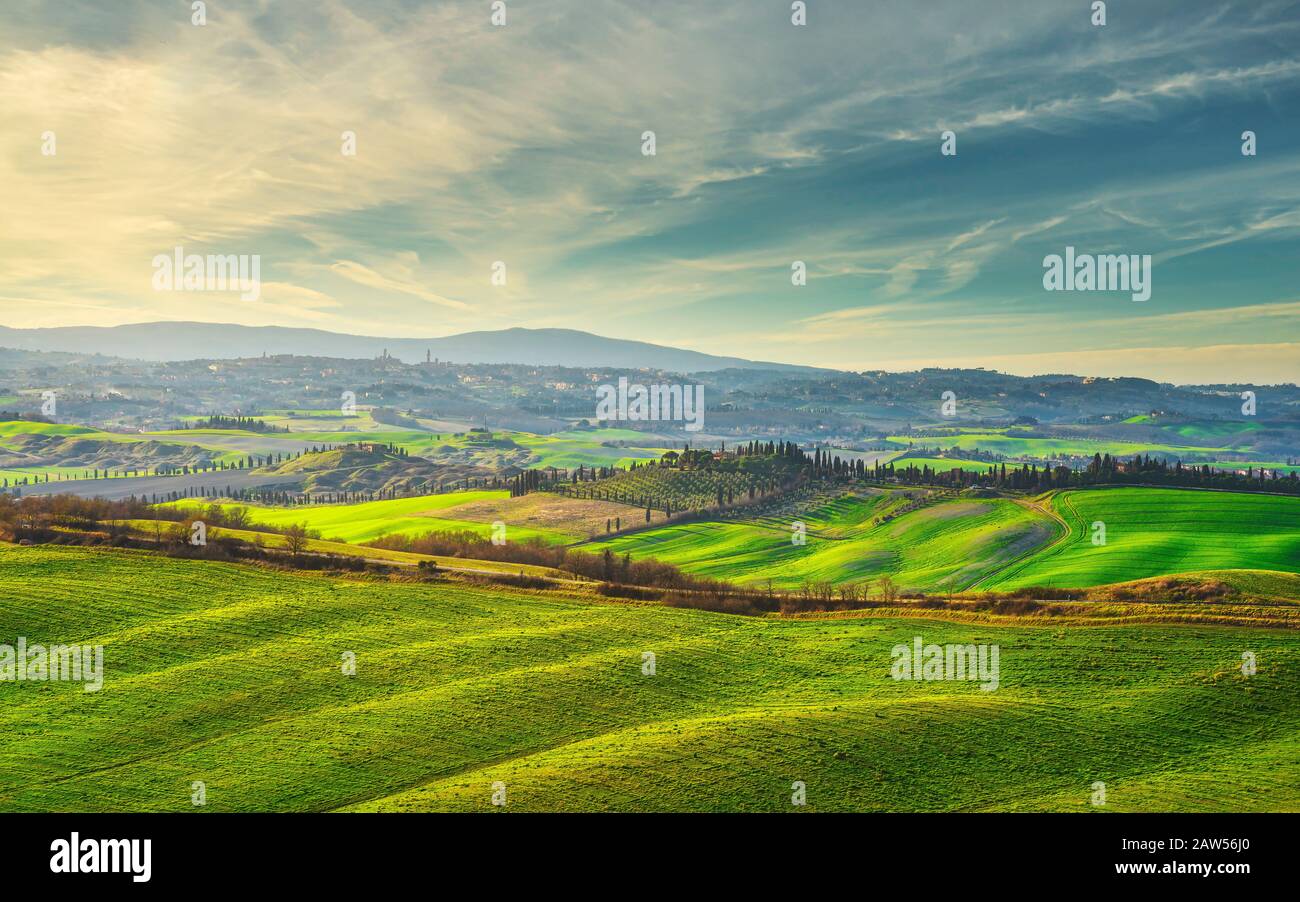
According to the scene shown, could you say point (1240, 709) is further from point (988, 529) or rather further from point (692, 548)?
point (692, 548)

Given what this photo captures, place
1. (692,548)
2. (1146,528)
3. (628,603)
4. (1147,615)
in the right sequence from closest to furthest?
(1147,615) → (628,603) → (1146,528) → (692,548)

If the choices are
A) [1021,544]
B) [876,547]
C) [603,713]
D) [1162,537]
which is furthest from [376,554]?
[1162,537]

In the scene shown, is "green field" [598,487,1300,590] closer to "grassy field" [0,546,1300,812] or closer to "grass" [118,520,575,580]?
"grass" [118,520,575,580]

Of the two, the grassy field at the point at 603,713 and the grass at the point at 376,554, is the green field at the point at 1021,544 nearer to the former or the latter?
the grass at the point at 376,554

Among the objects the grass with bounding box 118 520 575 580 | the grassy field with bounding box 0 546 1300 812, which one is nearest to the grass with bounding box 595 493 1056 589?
the grass with bounding box 118 520 575 580

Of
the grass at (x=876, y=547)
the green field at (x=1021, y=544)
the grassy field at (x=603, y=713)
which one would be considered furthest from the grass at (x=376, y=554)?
the grass at (x=876, y=547)

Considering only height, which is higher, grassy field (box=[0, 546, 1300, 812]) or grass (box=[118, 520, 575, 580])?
grass (box=[118, 520, 575, 580])

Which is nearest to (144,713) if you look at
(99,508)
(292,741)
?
(292,741)
